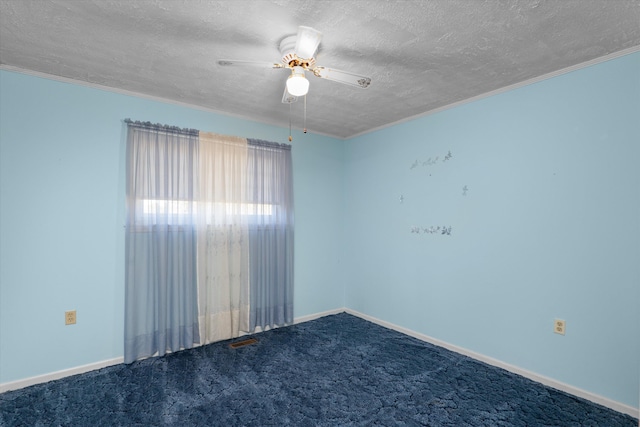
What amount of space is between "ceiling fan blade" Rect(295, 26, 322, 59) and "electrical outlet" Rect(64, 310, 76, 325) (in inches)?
108

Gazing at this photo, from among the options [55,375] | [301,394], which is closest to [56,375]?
[55,375]

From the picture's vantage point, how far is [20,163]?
2504 mm

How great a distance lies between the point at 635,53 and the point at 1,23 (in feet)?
13.3

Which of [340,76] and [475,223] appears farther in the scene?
[475,223]

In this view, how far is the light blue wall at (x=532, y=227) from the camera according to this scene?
7.23ft

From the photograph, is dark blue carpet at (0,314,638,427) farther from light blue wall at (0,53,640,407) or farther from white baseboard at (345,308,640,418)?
light blue wall at (0,53,640,407)

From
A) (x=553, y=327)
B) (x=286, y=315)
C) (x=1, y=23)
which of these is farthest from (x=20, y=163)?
(x=553, y=327)

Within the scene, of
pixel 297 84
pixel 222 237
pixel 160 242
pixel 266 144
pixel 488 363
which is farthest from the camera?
pixel 266 144

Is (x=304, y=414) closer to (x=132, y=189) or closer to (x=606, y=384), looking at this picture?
(x=606, y=384)

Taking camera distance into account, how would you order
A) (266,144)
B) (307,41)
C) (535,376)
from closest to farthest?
1. (307,41)
2. (535,376)
3. (266,144)

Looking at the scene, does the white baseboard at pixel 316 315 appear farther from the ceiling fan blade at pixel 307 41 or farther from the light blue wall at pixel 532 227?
the ceiling fan blade at pixel 307 41

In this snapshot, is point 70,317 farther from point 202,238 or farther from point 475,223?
point 475,223

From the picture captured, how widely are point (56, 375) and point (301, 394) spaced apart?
6.54ft

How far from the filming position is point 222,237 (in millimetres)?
3381
